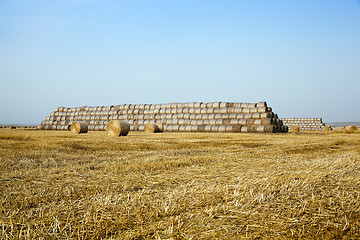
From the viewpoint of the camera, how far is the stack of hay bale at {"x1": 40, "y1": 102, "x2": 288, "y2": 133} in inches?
824

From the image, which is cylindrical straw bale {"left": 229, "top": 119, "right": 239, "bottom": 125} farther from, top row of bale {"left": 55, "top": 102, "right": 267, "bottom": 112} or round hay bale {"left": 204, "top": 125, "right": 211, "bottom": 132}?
round hay bale {"left": 204, "top": 125, "right": 211, "bottom": 132}

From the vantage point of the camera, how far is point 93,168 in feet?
13.6

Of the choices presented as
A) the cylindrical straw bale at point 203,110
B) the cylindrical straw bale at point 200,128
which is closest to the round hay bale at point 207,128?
the cylindrical straw bale at point 200,128

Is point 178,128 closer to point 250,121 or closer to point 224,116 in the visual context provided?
point 224,116

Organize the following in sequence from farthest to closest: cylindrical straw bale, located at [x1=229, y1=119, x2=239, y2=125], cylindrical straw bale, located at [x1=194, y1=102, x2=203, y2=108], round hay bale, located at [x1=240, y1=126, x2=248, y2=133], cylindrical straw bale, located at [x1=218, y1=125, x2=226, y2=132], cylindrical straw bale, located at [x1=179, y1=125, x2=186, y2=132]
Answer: cylindrical straw bale, located at [x1=194, y1=102, x2=203, y2=108] < cylindrical straw bale, located at [x1=179, y1=125, x2=186, y2=132] < cylindrical straw bale, located at [x1=218, y1=125, x2=226, y2=132] < cylindrical straw bale, located at [x1=229, y1=119, x2=239, y2=125] < round hay bale, located at [x1=240, y1=126, x2=248, y2=133]

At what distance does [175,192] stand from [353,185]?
5.77 feet

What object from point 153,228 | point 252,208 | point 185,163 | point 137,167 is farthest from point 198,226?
point 185,163

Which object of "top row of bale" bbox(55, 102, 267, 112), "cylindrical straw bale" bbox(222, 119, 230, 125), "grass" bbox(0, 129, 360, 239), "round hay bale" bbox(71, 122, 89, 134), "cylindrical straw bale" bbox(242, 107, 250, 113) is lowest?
"grass" bbox(0, 129, 360, 239)

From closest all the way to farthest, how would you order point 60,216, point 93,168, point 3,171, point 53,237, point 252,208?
point 53,237 < point 60,216 < point 252,208 < point 3,171 < point 93,168

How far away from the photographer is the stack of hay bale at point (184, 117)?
2094cm

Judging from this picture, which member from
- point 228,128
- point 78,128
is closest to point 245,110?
point 228,128

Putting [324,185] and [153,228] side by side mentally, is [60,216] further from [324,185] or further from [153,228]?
[324,185]

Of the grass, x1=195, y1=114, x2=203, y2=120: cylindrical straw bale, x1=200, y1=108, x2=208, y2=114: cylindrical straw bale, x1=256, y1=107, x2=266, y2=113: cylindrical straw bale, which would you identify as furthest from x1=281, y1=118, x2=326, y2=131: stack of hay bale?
the grass

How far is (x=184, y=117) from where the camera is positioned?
2388 cm
